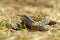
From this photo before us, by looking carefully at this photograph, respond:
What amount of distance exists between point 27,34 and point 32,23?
0.38 meters

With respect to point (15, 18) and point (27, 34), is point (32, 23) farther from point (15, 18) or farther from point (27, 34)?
point (15, 18)

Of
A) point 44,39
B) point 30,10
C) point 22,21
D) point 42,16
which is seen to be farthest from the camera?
point 30,10

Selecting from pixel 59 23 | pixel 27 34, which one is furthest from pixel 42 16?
pixel 27 34

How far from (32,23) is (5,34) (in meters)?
0.56

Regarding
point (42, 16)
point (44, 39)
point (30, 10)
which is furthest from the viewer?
point (30, 10)

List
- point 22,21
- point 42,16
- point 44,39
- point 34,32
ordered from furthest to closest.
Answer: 1. point 42,16
2. point 22,21
3. point 34,32
4. point 44,39

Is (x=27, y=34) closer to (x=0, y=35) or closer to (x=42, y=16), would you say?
(x=0, y=35)

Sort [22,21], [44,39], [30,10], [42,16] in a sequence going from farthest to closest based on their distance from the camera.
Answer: [30,10] → [42,16] → [22,21] → [44,39]

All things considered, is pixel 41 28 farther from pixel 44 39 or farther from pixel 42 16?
pixel 42 16

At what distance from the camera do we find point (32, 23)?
3916mm

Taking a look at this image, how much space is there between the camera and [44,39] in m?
3.49

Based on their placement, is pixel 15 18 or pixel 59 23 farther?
pixel 15 18

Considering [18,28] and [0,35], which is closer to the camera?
[0,35]

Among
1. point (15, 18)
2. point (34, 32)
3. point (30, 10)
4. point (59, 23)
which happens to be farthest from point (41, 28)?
point (30, 10)
